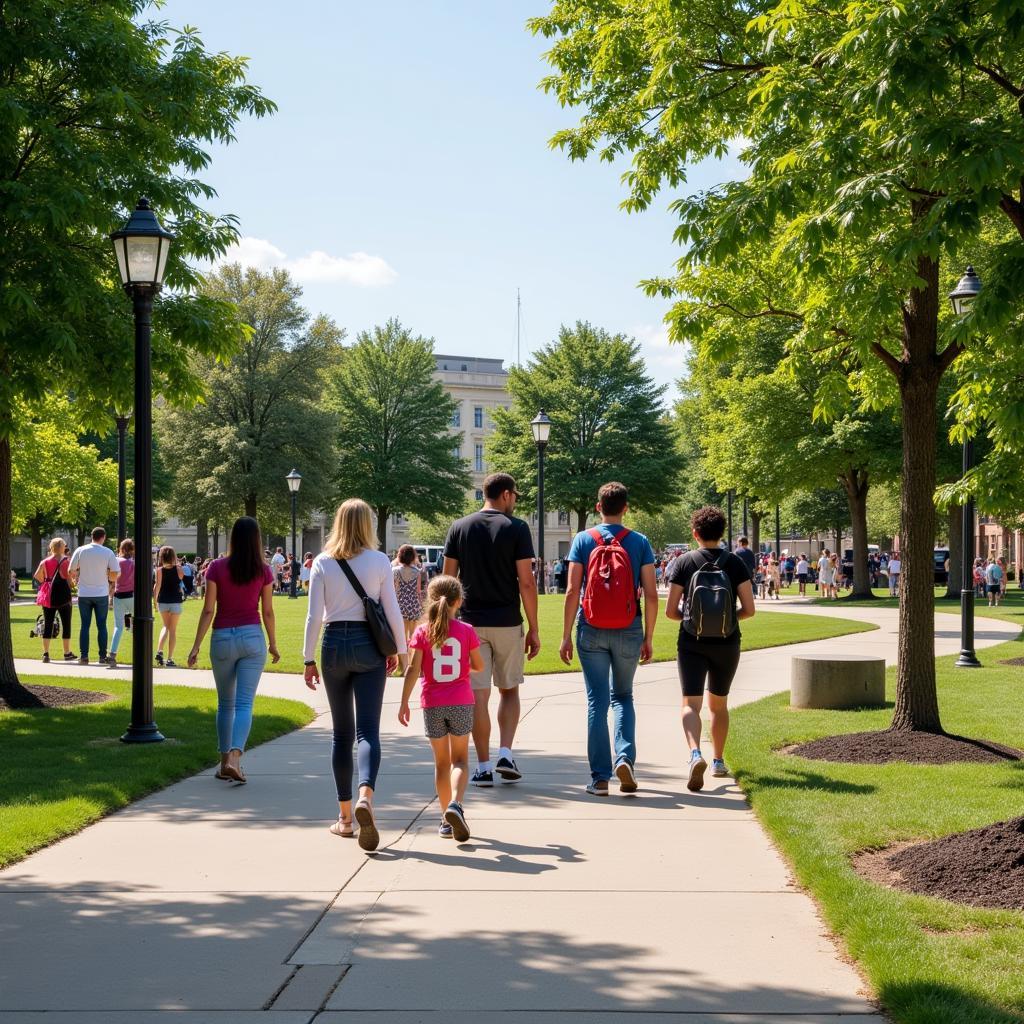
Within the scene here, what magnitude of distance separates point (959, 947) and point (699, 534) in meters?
4.20

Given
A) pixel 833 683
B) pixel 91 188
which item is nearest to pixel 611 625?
pixel 833 683

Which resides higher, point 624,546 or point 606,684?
point 624,546

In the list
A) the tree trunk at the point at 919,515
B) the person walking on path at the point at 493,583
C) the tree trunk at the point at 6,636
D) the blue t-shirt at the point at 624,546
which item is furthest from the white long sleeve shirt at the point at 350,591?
the tree trunk at the point at 6,636

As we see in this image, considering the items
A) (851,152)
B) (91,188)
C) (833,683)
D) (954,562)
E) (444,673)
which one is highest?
(91,188)

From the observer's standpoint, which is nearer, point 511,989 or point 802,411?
point 511,989

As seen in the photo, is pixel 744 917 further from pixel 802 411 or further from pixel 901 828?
pixel 802 411

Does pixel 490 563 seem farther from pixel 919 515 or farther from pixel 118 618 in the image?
pixel 118 618

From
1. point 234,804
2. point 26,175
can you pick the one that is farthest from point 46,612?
point 234,804

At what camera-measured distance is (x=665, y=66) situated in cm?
966

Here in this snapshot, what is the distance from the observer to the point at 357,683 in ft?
22.6

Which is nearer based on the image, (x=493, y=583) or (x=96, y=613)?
(x=493, y=583)

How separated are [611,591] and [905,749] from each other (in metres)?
3.00

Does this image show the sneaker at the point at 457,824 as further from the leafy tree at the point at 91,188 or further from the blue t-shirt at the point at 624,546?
the leafy tree at the point at 91,188

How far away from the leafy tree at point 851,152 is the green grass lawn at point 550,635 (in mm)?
7849
